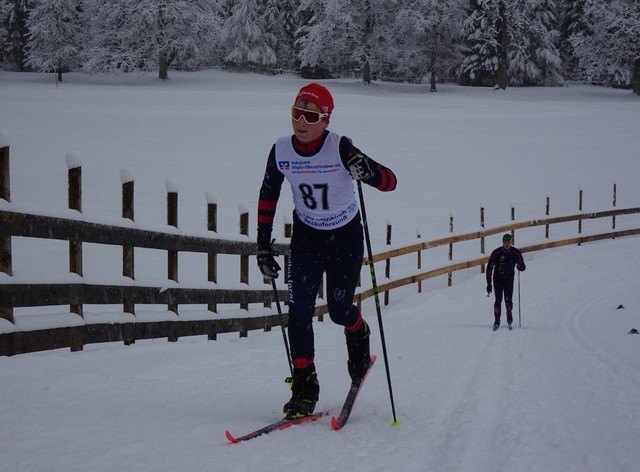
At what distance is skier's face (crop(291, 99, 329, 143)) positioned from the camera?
175 inches

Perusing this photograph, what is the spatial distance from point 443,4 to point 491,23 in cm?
660

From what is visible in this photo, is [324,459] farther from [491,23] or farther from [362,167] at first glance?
[491,23]

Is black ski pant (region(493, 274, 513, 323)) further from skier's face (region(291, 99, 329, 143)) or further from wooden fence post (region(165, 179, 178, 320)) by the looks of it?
skier's face (region(291, 99, 329, 143))

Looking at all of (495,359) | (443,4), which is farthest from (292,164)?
(443,4)

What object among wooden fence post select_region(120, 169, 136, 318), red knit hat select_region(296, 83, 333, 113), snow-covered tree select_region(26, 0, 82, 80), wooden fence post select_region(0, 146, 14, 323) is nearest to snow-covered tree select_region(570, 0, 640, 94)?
snow-covered tree select_region(26, 0, 82, 80)

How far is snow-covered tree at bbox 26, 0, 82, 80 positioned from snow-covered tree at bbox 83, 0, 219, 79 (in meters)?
1.82

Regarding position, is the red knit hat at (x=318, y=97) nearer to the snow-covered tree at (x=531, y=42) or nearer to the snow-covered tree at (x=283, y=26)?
the snow-covered tree at (x=531, y=42)

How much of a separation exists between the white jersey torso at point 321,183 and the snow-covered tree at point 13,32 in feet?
186

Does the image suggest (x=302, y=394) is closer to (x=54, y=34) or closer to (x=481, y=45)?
(x=54, y=34)

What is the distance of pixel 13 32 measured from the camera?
57.3 metres

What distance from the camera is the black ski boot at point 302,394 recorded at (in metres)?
4.45

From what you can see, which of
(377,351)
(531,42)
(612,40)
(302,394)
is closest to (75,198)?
(302,394)

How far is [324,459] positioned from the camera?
3725 millimetres

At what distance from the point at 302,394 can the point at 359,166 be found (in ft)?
5.18
